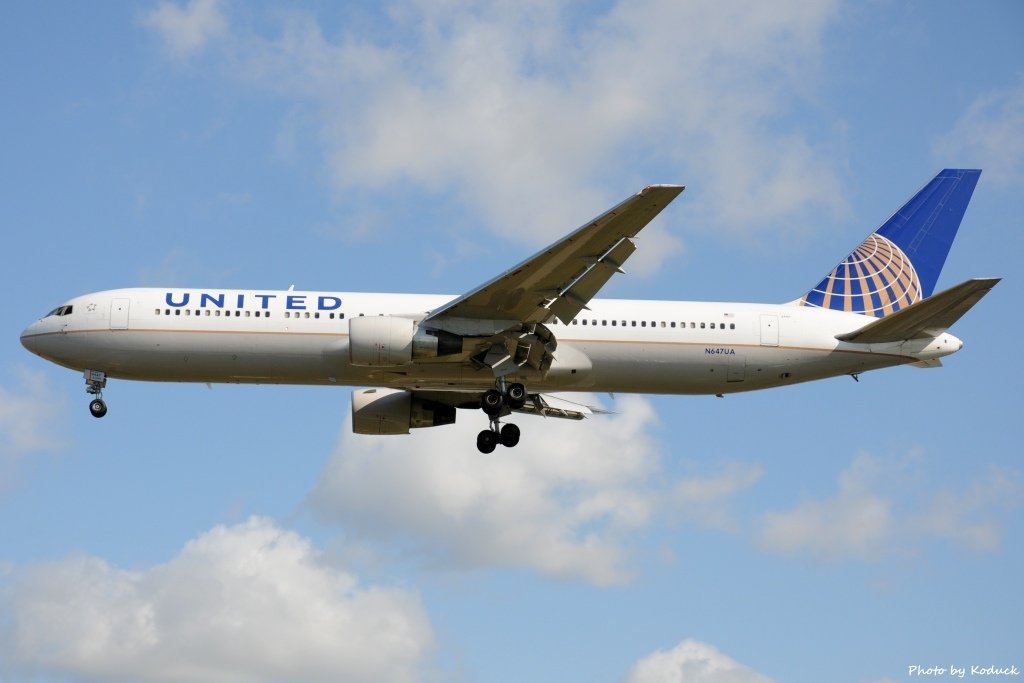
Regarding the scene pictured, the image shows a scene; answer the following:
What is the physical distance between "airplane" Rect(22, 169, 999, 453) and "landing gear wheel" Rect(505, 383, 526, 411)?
4cm

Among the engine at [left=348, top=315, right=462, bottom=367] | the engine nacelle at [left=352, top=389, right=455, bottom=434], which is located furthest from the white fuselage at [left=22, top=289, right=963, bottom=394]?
the engine nacelle at [left=352, top=389, right=455, bottom=434]

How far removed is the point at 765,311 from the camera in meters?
39.3

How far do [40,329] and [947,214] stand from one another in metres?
27.6

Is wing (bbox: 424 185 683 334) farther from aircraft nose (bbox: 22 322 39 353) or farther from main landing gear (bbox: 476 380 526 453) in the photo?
aircraft nose (bbox: 22 322 39 353)

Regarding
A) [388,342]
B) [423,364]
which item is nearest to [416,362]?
[423,364]

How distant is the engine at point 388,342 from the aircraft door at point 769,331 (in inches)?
353

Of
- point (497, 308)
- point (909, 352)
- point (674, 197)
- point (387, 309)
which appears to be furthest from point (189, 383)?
point (909, 352)

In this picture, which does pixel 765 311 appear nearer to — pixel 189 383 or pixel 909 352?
pixel 909 352

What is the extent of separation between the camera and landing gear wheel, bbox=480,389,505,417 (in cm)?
3847

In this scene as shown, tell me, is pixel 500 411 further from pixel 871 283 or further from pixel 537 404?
pixel 871 283

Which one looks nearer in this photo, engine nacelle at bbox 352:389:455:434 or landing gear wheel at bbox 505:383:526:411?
landing gear wheel at bbox 505:383:526:411

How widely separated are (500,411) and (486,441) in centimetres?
111

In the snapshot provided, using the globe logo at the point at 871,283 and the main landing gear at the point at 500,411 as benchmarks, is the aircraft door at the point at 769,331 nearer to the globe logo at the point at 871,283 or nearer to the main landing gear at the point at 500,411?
the globe logo at the point at 871,283

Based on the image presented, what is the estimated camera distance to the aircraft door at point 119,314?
38094mm
